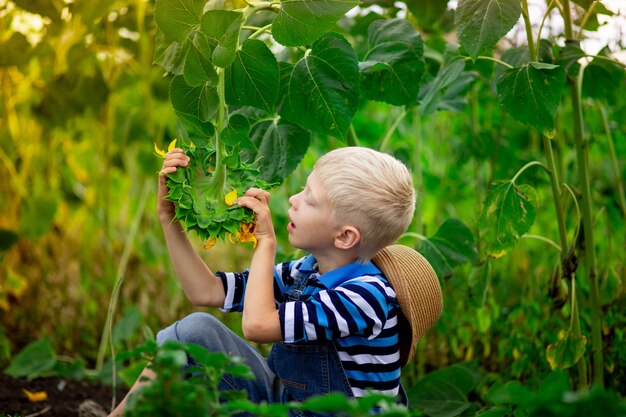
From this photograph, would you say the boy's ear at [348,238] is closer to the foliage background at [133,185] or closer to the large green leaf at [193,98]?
the large green leaf at [193,98]

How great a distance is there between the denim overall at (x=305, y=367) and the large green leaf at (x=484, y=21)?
0.53 m

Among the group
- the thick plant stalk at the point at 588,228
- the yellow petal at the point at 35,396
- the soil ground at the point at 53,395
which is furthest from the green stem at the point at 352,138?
the yellow petal at the point at 35,396

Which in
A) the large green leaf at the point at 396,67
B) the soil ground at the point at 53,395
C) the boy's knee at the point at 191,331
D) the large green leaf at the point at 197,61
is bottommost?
the soil ground at the point at 53,395

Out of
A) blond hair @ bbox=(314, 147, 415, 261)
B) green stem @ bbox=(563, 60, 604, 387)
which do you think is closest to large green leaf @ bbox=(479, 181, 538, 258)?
green stem @ bbox=(563, 60, 604, 387)

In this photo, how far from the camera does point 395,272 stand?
1436 mm

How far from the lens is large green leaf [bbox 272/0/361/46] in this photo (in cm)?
130

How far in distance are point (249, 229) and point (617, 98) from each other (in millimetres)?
1386

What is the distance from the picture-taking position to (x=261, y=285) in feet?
4.42

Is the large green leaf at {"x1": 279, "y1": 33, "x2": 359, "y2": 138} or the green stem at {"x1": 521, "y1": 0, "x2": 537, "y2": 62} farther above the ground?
the green stem at {"x1": 521, "y1": 0, "x2": 537, "y2": 62}

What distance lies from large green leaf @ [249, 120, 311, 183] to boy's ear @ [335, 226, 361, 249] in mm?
227

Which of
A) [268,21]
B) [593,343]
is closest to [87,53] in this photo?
[268,21]

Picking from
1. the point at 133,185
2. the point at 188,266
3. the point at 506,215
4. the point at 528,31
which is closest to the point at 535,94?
the point at 528,31

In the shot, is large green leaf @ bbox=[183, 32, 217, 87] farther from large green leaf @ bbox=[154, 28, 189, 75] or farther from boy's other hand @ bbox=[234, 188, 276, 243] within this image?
boy's other hand @ bbox=[234, 188, 276, 243]

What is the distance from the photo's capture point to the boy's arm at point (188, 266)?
1472 millimetres
